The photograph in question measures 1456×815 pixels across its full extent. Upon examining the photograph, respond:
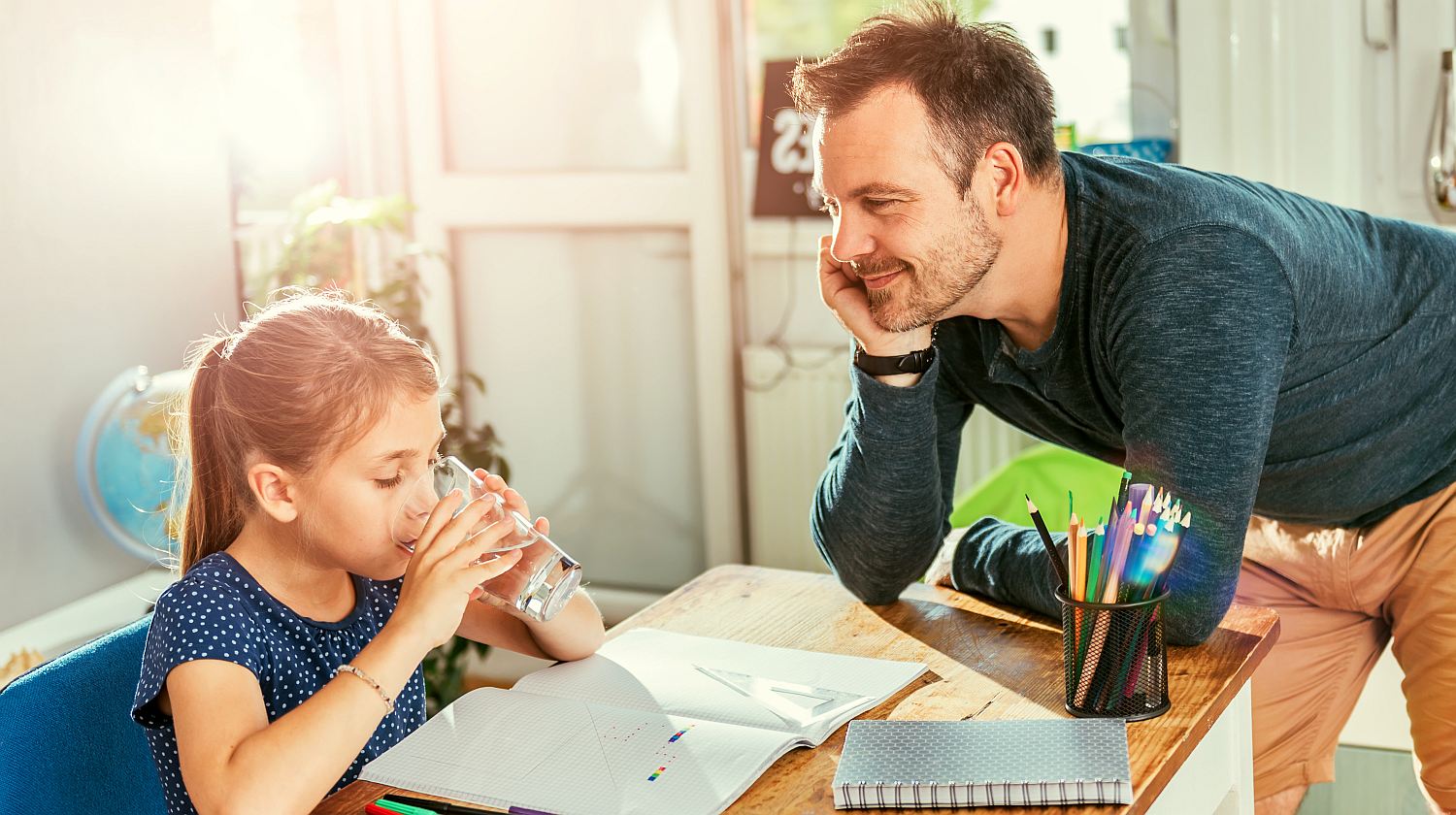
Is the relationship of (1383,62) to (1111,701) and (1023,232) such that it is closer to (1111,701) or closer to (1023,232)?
(1023,232)

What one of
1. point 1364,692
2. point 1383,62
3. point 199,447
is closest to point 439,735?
point 199,447

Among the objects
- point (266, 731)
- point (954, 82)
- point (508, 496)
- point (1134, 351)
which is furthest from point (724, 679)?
point (954, 82)

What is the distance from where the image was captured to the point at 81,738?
1174 mm

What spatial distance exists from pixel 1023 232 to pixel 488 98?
223cm

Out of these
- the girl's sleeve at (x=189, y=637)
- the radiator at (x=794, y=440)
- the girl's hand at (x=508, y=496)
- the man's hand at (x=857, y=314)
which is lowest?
the radiator at (x=794, y=440)

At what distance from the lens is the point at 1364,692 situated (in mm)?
2391

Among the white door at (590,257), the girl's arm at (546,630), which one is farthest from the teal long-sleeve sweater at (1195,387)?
the white door at (590,257)

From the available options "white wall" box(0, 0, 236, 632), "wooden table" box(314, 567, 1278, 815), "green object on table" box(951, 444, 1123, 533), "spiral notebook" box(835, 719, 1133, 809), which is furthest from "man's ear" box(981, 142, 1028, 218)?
"white wall" box(0, 0, 236, 632)

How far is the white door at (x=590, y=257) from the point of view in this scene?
3.23 metres

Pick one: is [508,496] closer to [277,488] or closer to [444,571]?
[444,571]

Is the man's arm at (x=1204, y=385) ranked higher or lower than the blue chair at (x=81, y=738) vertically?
higher

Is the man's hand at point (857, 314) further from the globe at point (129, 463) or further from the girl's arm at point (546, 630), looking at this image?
the globe at point (129, 463)

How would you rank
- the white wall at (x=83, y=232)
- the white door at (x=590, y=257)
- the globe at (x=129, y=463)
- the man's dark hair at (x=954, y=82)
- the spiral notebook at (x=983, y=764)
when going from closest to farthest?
the spiral notebook at (x=983, y=764)
the man's dark hair at (x=954, y=82)
the globe at (x=129, y=463)
the white wall at (x=83, y=232)
the white door at (x=590, y=257)

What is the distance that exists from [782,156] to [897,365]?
1.69 meters
